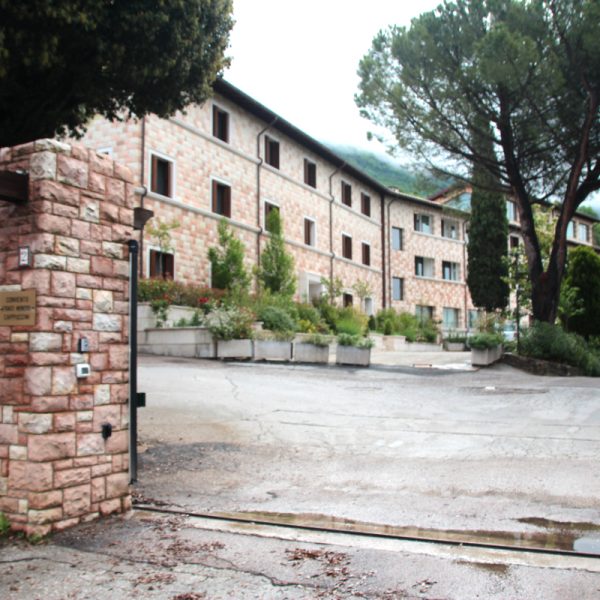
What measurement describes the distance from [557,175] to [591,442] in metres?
13.4

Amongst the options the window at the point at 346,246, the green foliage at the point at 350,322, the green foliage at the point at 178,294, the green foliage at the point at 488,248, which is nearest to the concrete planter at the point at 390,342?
the green foliage at the point at 350,322

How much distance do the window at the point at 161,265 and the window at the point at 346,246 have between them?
46.0ft

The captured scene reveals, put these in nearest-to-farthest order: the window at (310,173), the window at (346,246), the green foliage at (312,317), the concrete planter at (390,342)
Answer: the green foliage at (312,317)
the concrete planter at (390,342)
the window at (310,173)
the window at (346,246)

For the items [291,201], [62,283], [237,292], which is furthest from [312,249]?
[62,283]

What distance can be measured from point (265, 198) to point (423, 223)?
17059mm

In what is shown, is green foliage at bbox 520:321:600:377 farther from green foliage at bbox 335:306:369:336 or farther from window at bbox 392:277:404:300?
window at bbox 392:277:404:300

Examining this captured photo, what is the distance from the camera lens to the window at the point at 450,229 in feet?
141

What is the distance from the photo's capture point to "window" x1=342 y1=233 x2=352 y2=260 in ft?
112

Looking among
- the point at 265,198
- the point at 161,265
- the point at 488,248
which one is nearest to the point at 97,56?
the point at 161,265

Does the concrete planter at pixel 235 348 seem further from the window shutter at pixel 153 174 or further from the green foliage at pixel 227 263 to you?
the window shutter at pixel 153 174

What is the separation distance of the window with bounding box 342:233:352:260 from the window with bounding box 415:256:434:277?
316 inches

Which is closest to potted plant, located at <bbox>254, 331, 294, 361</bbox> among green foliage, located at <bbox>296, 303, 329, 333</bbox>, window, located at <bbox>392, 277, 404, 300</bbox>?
green foliage, located at <bbox>296, 303, 329, 333</bbox>

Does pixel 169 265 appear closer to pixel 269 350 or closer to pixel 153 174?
pixel 153 174

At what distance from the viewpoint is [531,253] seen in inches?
747
